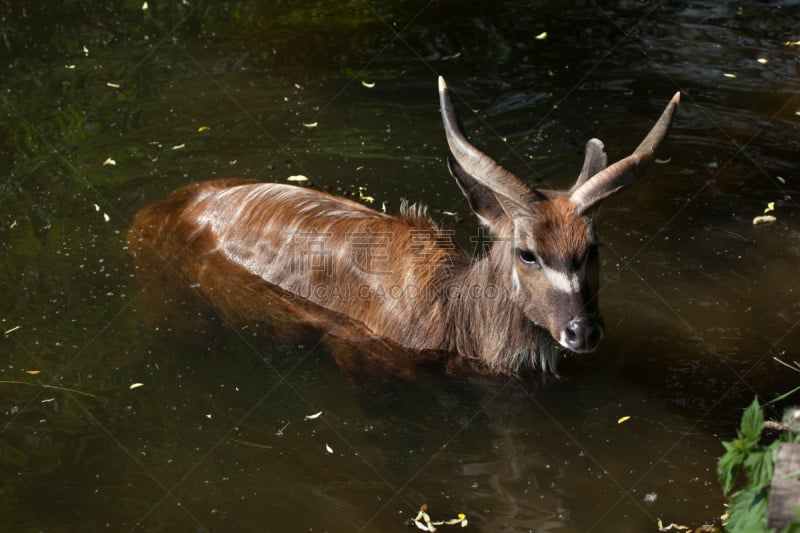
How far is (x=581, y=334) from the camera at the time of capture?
5836 mm

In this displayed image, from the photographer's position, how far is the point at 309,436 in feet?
→ 21.1

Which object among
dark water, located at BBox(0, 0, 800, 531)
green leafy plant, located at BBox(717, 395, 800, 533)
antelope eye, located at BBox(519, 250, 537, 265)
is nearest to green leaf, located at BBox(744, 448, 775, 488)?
green leafy plant, located at BBox(717, 395, 800, 533)

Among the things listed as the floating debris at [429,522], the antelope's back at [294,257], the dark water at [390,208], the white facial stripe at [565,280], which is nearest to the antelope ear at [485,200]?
the white facial stripe at [565,280]

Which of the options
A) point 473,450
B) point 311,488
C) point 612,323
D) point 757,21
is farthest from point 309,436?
point 757,21

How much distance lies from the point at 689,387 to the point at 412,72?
19.4 ft

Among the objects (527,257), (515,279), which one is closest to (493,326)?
(515,279)

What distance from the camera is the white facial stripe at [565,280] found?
5.93m

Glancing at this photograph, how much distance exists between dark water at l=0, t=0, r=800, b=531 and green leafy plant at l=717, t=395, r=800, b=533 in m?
1.99

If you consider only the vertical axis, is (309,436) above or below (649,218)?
above

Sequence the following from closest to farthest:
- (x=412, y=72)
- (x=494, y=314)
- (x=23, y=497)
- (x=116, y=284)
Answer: (x=23, y=497) → (x=494, y=314) → (x=116, y=284) → (x=412, y=72)

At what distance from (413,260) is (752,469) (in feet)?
12.7

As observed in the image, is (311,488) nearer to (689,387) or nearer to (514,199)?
(514,199)

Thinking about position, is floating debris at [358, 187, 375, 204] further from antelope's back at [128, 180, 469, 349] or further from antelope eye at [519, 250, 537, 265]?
antelope eye at [519, 250, 537, 265]

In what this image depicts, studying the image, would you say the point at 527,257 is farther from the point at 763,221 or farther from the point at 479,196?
the point at 763,221
